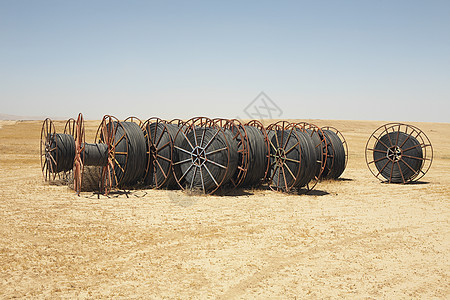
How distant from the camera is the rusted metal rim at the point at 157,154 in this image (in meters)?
16.0

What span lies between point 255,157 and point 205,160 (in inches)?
80.0

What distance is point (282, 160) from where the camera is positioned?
1605 cm

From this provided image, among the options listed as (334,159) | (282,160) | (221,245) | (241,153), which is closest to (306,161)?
(282,160)

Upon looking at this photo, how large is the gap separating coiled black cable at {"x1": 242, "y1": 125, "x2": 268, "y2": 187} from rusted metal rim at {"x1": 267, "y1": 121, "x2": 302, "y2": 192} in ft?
1.30

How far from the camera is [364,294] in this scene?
6488mm

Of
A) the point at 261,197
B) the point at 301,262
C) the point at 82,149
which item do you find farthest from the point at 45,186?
the point at 301,262

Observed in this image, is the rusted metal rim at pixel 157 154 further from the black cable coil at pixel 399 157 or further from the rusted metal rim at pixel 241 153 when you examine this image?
the black cable coil at pixel 399 157

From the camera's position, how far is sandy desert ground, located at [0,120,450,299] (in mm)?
6672

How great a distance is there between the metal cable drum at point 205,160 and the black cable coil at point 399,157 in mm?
8783

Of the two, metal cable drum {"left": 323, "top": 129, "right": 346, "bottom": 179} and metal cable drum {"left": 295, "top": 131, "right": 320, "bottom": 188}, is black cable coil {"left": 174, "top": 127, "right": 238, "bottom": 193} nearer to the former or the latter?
metal cable drum {"left": 295, "top": 131, "right": 320, "bottom": 188}

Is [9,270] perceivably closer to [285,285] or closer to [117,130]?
[285,285]

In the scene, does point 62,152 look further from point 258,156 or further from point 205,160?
point 258,156

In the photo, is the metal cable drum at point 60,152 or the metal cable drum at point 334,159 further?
the metal cable drum at point 334,159

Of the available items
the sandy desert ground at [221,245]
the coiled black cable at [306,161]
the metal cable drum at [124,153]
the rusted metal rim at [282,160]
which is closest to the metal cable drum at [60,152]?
the sandy desert ground at [221,245]
